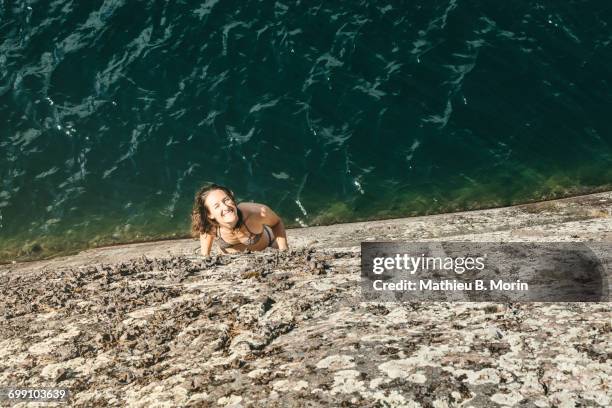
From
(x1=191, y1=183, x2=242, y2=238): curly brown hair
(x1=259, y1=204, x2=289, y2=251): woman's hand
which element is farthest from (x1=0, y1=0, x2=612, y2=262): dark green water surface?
(x1=191, y1=183, x2=242, y2=238): curly brown hair

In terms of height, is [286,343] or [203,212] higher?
[203,212]

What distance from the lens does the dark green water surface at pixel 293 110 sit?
53.3ft

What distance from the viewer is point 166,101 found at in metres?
19.8

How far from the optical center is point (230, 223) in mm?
9312

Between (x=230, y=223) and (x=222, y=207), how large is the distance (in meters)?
0.33

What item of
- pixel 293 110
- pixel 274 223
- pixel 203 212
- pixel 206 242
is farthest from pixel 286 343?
pixel 293 110

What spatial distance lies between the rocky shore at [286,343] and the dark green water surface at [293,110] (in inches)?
340

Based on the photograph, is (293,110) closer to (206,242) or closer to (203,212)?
(206,242)

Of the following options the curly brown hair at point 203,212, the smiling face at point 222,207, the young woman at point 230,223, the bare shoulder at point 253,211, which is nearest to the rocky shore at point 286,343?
the smiling face at point 222,207

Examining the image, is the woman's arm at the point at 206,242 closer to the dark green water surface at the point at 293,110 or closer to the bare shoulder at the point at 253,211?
the bare shoulder at the point at 253,211

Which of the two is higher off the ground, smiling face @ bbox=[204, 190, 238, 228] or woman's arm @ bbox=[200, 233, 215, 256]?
smiling face @ bbox=[204, 190, 238, 228]

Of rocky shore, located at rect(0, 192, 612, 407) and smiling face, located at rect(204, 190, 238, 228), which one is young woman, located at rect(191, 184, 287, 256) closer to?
smiling face, located at rect(204, 190, 238, 228)

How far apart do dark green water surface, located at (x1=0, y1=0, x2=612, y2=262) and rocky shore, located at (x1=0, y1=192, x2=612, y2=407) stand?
8628mm

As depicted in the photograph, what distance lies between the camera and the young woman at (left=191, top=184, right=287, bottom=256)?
30.4 feet
